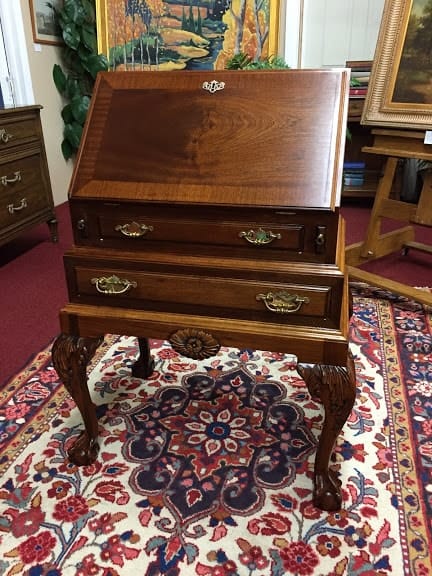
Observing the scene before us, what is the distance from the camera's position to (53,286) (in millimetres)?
3131

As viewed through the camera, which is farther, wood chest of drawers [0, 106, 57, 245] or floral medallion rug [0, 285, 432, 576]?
wood chest of drawers [0, 106, 57, 245]

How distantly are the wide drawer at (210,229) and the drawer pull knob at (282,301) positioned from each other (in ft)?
0.34

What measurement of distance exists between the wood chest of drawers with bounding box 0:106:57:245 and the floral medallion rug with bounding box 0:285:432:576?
1338 mm

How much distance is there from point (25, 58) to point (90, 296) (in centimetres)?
329

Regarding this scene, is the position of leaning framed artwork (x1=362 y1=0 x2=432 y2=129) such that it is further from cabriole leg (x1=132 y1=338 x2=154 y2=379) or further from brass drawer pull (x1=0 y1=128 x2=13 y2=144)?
brass drawer pull (x1=0 y1=128 x2=13 y2=144)

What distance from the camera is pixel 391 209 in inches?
114

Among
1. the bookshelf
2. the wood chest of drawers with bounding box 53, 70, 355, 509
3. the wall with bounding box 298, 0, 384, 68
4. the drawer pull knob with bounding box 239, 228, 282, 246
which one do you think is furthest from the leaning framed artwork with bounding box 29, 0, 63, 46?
the drawer pull knob with bounding box 239, 228, 282, 246

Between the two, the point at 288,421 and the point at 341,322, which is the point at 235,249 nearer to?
the point at 341,322

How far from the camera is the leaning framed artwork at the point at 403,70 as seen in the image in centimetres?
246

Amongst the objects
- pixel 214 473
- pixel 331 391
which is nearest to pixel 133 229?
pixel 331 391

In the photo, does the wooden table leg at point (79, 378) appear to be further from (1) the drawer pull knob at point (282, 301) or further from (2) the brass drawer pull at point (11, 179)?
(2) the brass drawer pull at point (11, 179)

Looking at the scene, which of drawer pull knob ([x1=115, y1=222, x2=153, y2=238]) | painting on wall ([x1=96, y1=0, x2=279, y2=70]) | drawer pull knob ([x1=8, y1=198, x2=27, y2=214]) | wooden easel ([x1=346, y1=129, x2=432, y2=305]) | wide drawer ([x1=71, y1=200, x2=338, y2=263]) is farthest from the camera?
painting on wall ([x1=96, y1=0, x2=279, y2=70])

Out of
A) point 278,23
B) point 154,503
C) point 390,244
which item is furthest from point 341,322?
point 278,23

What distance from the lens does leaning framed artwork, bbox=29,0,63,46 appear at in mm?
4039
